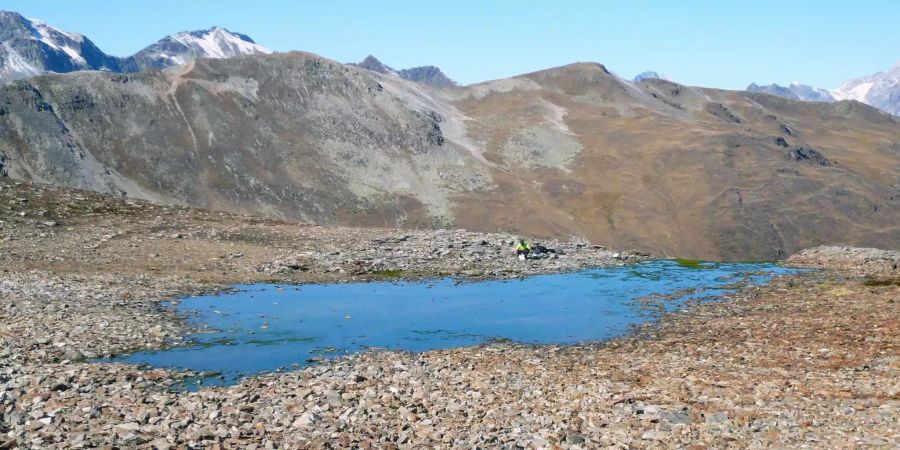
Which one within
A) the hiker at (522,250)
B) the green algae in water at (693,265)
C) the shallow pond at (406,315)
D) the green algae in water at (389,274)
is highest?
the hiker at (522,250)

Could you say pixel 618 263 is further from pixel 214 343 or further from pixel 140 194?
pixel 140 194

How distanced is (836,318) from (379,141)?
491ft

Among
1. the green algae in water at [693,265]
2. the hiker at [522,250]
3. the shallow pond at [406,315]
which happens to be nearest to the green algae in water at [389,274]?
the shallow pond at [406,315]

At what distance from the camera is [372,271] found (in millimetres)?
51156

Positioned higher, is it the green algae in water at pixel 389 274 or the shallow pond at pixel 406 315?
the green algae in water at pixel 389 274

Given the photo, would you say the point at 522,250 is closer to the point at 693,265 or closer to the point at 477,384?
the point at 693,265

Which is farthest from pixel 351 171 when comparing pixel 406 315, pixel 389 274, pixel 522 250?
pixel 406 315

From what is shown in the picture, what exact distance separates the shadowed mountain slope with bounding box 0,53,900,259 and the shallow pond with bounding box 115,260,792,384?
3854 inches

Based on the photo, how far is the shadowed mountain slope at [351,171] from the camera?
140875 mm

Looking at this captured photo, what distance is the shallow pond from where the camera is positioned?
27.9 m

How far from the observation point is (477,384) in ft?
72.2

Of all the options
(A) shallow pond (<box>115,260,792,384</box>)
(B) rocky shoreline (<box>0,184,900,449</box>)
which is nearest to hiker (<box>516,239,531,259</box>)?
(A) shallow pond (<box>115,260,792,384</box>)

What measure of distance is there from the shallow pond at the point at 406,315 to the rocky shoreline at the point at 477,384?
203 centimetres

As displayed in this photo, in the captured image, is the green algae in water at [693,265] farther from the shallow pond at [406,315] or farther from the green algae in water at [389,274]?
the green algae in water at [389,274]
